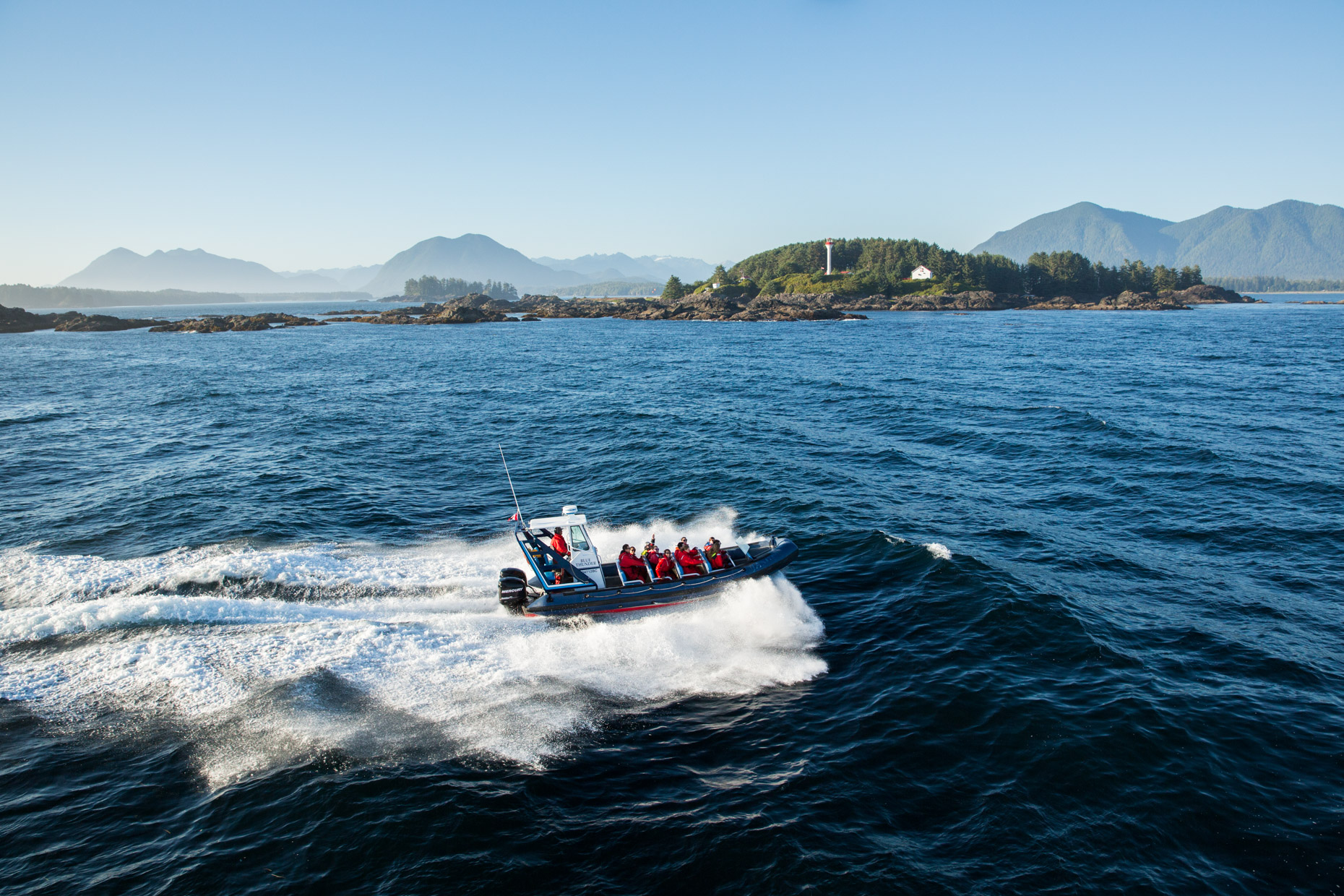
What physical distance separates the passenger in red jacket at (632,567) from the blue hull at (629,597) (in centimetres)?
68

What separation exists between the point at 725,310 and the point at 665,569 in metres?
139

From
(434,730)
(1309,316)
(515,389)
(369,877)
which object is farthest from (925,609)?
(1309,316)

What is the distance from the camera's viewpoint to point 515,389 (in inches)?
2338

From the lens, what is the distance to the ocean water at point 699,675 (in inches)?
441

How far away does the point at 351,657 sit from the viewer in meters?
16.4

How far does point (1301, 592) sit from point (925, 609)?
11.1 meters

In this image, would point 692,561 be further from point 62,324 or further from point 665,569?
point 62,324

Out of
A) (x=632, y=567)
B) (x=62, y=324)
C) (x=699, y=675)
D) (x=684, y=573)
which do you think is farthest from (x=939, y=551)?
(x=62, y=324)

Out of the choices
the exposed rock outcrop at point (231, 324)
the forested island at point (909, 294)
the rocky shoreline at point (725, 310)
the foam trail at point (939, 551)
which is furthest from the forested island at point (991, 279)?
the foam trail at point (939, 551)

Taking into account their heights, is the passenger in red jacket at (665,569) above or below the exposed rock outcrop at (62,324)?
below

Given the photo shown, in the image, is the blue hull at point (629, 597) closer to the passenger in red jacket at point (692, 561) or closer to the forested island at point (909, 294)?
the passenger in red jacket at point (692, 561)

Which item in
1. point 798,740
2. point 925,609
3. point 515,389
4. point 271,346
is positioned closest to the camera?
point 798,740

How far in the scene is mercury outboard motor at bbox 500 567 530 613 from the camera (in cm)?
1852

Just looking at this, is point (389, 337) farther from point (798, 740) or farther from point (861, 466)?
Answer: point (798, 740)
